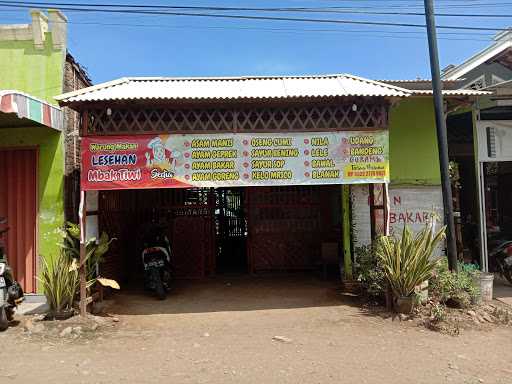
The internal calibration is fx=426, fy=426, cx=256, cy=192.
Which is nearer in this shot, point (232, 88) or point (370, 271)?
point (370, 271)

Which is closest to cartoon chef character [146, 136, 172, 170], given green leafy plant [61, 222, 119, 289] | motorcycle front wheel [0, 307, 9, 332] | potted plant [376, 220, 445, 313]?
green leafy plant [61, 222, 119, 289]

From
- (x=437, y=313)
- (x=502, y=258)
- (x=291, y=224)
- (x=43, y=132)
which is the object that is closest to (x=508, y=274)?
(x=502, y=258)

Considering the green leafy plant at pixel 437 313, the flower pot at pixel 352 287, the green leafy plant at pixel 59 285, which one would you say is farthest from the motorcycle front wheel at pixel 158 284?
the green leafy plant at pixel 437 313

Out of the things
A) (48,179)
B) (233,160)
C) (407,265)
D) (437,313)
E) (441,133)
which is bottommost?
(437,313)

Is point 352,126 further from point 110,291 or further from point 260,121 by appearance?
point 110,291

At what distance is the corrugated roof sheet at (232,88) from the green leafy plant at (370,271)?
2534mm

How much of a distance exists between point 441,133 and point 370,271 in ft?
7.72

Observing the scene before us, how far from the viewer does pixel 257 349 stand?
4.94 m

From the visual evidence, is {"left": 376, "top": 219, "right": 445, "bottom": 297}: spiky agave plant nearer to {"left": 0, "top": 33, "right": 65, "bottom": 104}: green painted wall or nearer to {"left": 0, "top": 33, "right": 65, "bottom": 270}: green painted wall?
{"left": 0, "top": 33, "right": 65, "bottom": 270}: green painted wall

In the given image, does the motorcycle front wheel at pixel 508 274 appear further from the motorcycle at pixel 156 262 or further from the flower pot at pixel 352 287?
the motorcycle at pixel 156 262

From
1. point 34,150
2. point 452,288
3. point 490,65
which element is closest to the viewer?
point 452,288

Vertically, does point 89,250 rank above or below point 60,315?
above

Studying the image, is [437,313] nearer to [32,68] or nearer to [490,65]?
[32,68]

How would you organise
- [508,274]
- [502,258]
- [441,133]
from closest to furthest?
[441,133]
[508,274]
[502,258]
